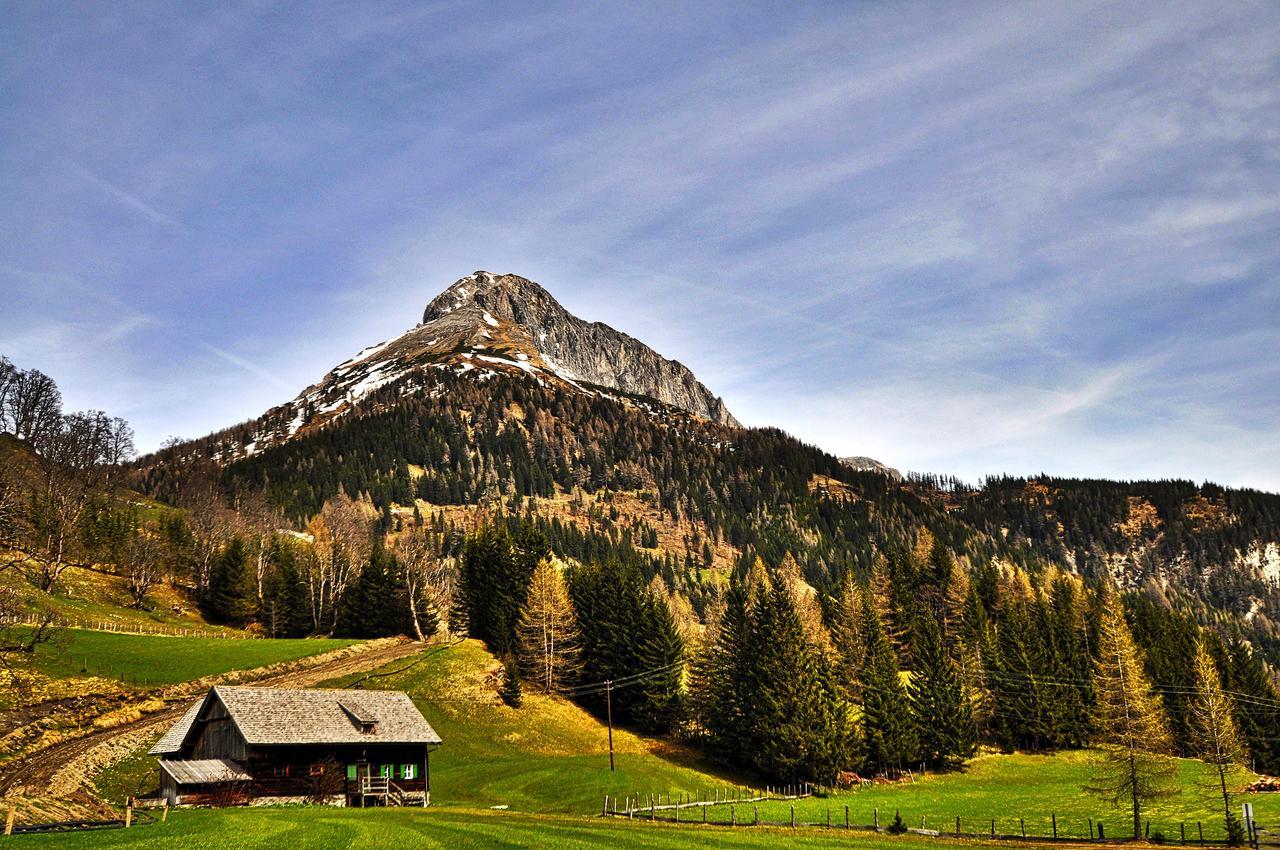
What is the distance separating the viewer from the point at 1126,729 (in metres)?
71.1

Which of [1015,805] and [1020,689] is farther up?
[1020,689]

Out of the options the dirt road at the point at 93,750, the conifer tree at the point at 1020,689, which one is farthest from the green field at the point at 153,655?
the conifer tree at the point at 1020,689

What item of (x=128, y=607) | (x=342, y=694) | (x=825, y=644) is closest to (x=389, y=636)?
(x=128, y=607)

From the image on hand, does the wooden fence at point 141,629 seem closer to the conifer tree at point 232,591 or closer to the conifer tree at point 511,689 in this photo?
the conifer tree at point 232,591

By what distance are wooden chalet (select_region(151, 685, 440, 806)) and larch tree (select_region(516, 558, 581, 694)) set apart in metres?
29.4

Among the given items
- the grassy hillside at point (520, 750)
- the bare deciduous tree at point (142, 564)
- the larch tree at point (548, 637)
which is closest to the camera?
the grassy hillside at point (520, 750)

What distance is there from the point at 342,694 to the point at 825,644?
49467mm

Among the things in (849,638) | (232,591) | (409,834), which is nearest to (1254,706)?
(849,638)

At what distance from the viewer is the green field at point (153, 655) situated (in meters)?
79.9

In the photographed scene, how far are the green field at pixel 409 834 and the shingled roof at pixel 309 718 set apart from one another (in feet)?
35.1

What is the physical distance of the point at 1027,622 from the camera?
112m

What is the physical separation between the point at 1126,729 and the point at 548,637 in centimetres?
5769

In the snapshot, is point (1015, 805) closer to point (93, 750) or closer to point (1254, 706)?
point (1254, 706)

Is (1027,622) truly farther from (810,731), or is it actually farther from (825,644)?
(810,731)
